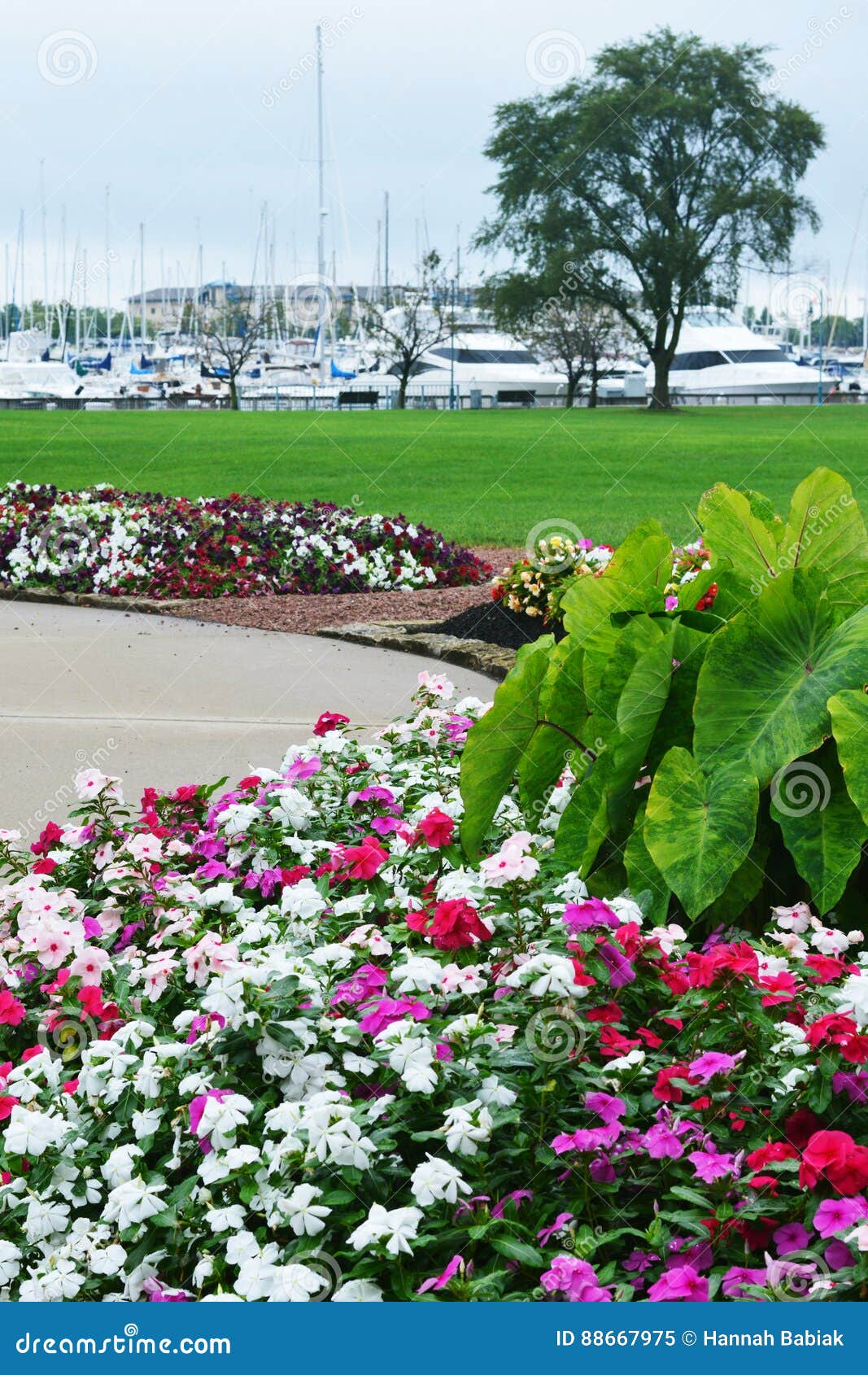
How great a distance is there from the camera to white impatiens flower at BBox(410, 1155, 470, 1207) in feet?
6.07

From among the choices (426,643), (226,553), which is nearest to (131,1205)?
(426,643)

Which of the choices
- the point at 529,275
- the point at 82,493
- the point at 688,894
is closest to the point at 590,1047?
the point at 688,894

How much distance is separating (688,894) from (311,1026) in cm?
69

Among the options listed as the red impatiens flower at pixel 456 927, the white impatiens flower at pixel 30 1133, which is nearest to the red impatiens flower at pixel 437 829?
the red impatiens flower at pixel 456 927

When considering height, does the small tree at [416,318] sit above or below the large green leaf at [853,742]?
above

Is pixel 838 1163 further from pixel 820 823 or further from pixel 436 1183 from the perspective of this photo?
pixel 820 823

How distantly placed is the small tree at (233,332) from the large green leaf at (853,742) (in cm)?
4275

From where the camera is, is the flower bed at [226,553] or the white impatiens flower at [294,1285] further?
the flower bed at [226,553]

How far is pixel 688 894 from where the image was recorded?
236 centimetres

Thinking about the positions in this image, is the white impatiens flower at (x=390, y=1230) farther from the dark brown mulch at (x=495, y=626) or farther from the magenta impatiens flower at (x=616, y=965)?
the dark brown mulch at (x=495, y=626)

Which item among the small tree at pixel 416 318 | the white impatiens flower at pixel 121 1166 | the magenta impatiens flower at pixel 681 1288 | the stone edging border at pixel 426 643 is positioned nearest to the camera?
the magenta impatiens flower at pixel 681 1288

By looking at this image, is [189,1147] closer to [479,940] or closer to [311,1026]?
[311,1026]

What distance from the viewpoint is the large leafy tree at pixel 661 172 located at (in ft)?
138

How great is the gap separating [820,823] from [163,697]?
161 inches
